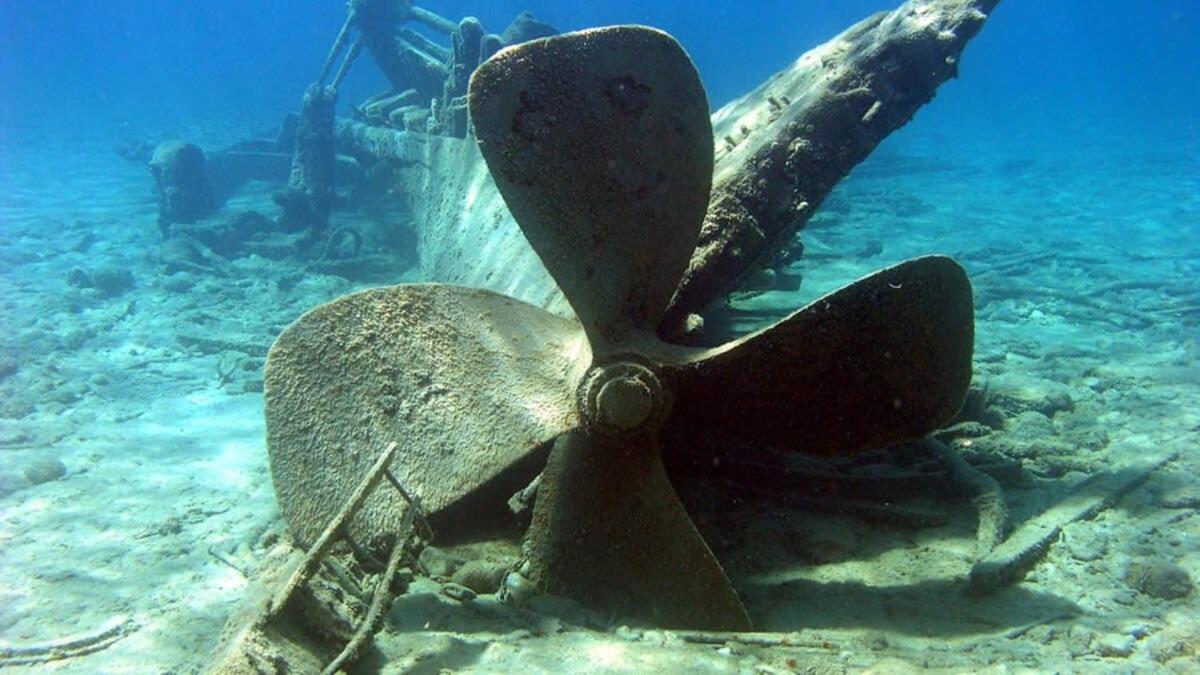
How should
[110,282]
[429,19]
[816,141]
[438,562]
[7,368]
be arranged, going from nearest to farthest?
[438,562] → [816,141] → [7,368] → [110,282] → [429,19]

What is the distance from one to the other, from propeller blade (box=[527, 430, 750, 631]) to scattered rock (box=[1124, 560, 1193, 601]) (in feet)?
7.24

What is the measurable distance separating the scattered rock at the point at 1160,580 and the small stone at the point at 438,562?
340cm

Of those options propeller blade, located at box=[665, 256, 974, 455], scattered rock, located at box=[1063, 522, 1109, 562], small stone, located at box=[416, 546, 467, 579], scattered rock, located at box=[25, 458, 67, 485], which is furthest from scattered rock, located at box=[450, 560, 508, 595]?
scattered rock, located at box=[25, 458, 67, 485]

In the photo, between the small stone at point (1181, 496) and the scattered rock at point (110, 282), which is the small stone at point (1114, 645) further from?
the scattered rock at point (110, 282)

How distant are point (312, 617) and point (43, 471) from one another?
5176 millimetres

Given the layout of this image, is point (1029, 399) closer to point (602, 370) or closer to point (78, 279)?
point (602, 370)

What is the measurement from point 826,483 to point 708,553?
4.70ft

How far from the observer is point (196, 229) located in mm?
14352

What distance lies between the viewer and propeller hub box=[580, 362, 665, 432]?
3.32m

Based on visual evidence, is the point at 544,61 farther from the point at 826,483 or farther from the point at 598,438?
the point at 826,483

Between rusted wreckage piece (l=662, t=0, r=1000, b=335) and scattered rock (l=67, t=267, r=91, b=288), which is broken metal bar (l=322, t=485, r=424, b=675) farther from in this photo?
scattered rock (l=67, t=267, r=91, b=288)

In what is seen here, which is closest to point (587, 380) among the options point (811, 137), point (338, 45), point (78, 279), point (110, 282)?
point (811, 137)

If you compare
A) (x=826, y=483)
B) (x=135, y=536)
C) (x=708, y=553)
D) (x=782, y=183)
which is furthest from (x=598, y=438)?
(x=135, y=536)

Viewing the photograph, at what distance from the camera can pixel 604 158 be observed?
338 centimetres
